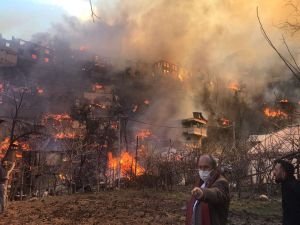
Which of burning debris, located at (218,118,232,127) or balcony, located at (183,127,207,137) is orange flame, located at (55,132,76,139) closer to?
balcony, located at (183,127,207,137)

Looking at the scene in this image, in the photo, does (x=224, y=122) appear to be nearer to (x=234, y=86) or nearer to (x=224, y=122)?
(x=224, y=122)

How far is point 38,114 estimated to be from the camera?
5169 cm

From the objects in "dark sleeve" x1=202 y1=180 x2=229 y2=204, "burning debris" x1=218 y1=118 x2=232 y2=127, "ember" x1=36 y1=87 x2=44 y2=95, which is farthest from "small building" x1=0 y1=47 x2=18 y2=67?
"dark sleeve" x1=202 y1=180 x2=229 y2=204

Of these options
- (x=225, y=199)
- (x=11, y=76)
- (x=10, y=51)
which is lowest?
(x=225, y=199)

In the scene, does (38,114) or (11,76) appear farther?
(11,76)

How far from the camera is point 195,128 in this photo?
68.8 metres

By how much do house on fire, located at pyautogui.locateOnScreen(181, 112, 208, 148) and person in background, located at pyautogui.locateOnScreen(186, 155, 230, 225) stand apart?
61.8 meters

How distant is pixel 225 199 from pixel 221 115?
73.7 metres

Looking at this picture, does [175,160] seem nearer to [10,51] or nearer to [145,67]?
[145,67]

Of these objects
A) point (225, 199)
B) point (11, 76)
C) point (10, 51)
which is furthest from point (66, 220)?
point (10, 51)

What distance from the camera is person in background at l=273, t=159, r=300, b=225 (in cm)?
454

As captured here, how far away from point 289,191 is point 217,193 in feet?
4.03

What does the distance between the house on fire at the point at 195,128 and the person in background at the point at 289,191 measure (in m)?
61.3

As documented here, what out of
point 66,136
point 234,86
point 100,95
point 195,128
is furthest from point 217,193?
point 100,95
